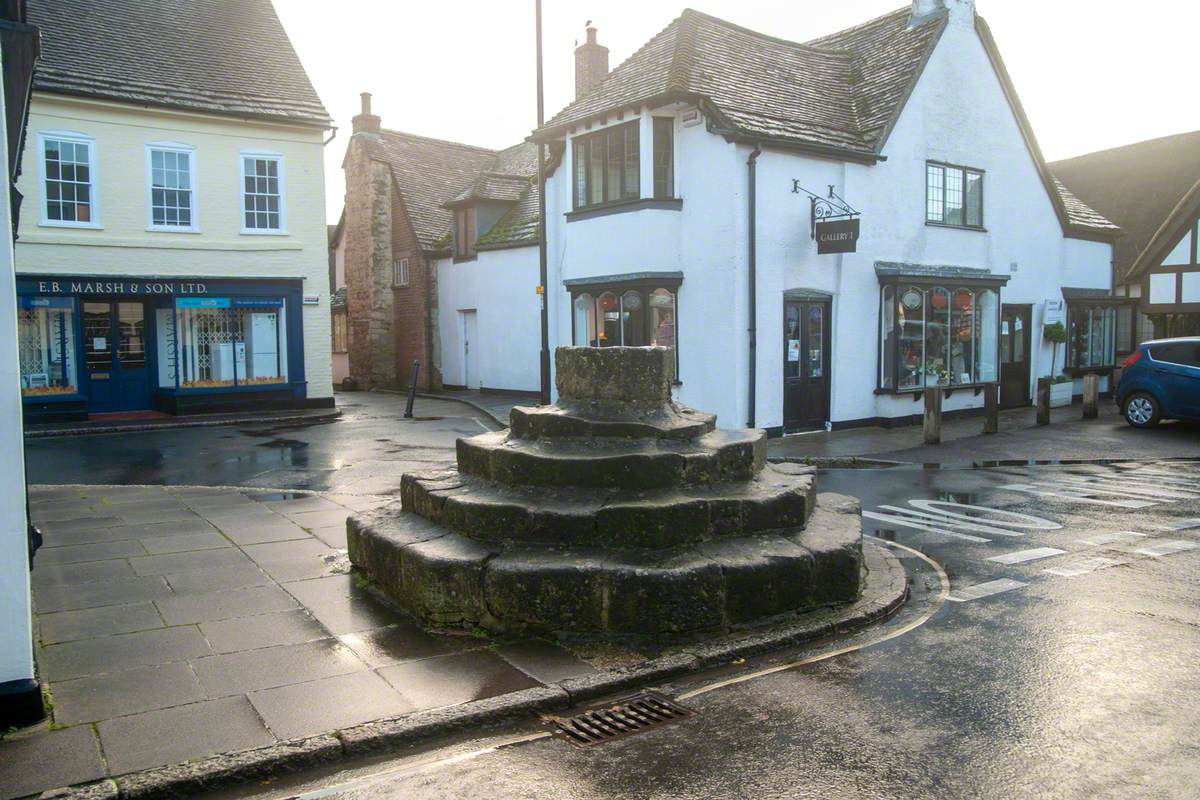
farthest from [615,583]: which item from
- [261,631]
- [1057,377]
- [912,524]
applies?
[1057,377]

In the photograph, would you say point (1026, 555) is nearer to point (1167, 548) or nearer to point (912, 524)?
point (1167, 548)

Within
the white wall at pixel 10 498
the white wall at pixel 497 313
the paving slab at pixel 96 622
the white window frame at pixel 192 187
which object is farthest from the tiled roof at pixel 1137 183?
the white wall at pixel 10 498

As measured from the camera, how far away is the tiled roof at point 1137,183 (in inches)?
1299

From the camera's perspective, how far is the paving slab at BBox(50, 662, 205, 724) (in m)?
4.73

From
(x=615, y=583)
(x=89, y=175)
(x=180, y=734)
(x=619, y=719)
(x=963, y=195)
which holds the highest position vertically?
(x=89, y=175)

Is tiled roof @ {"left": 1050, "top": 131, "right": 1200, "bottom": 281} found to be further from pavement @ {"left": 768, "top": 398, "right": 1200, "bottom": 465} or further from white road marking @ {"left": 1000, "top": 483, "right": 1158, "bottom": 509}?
white road marking @ {"left": 1000, "top": 483, "right": 1158, "bottom": 509}

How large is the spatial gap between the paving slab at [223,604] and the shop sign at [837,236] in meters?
12.6

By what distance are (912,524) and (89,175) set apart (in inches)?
780

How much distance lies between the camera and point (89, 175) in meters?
20.6

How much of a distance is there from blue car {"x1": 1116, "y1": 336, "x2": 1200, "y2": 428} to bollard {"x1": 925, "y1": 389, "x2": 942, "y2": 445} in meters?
→ 4.69

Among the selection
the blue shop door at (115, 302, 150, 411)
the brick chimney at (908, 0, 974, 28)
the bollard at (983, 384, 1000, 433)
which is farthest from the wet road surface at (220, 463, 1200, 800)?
the blue shop door at (115, 302, 150, 411)

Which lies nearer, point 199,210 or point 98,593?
point 98,593

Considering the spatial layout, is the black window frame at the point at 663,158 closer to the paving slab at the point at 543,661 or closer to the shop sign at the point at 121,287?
the shop sign at the point at 121,287

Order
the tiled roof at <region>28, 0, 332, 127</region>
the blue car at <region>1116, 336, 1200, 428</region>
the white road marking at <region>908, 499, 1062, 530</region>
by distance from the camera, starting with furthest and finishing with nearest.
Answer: the tiled roof at <region>28, 0, 332, 127</region> → the blue car at <region>1116, 336, 1200, 428</region> → the white road marking at <region>908, 499, 1062, 530</region>
